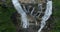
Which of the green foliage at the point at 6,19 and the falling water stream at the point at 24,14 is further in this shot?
the falling water stream at the point at 24,14

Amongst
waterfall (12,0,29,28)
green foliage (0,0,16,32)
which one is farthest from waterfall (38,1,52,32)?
green foliage (0,0,16,32)

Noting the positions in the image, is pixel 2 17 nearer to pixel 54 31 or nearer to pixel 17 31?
pixel 17 31

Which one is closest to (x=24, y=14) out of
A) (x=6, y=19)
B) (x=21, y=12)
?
(x=21, y=12)

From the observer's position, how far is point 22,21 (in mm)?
3420

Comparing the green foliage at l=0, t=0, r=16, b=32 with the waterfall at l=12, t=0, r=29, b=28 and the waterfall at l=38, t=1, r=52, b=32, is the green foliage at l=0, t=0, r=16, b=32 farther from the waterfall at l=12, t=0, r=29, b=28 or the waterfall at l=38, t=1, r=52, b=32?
the waterfall at l=38, t=1, r=52, b=32

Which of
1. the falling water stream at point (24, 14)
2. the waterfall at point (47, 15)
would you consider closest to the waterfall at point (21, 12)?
the falling water stream at point (24, 14)

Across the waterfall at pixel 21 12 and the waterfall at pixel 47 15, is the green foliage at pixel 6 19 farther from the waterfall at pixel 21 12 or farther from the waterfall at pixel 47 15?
the waterfall at pixel 47 15

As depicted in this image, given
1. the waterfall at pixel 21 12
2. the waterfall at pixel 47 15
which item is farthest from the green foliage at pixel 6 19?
the waterfall at pixel 47 15

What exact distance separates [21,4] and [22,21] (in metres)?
0.24

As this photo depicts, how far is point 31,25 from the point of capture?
11.3 feet

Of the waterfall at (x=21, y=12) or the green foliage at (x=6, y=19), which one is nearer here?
the green foliage at (x=6, y=19)

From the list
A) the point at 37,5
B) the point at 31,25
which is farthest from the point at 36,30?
the point at 37,5

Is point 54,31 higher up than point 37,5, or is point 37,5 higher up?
point 37,5

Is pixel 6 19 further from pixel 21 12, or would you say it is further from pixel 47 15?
pixel 47 15
